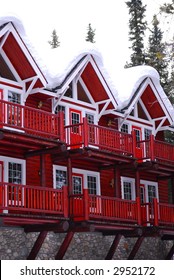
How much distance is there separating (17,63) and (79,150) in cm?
486

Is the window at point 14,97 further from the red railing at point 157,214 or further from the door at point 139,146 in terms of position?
the red railing at point 157,214

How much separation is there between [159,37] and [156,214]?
2478cm

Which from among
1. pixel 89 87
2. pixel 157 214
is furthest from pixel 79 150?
pixel 157 214

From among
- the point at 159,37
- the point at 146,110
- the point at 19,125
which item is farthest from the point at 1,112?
the point at 159,37

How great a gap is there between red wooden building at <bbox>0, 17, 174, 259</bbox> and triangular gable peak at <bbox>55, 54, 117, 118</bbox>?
5cm

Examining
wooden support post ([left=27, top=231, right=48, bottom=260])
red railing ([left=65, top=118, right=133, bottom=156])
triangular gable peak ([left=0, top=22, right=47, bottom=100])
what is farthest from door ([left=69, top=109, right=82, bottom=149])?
wooden support post ([left=27, top=231, right=48, bottom=260])

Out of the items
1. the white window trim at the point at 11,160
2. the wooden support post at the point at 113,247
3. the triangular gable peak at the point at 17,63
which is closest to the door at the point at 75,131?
the white window trim at the point at 11,160

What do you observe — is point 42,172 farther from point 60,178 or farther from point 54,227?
point 60,178

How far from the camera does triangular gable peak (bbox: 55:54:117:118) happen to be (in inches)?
1190

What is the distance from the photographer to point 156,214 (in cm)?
3050

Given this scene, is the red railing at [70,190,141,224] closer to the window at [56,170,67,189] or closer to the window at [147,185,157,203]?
the window at [56,170,67,189]

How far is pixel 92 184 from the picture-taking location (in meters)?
32.3
